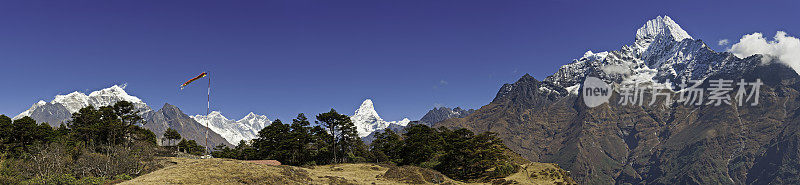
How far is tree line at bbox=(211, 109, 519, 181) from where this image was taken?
205ft

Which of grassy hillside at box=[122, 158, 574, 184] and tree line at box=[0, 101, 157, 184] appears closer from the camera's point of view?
grassy hillside at box=[122, 158, 574, 184]

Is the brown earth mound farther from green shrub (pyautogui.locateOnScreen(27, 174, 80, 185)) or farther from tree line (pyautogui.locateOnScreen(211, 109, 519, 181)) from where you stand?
green shrub (pyautogui.locateOnScreen(27, 174, 80, 185))

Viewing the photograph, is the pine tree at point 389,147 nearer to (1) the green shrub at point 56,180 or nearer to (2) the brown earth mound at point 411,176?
(2) the brown earth mound at point 411,176

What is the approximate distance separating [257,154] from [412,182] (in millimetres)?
70094

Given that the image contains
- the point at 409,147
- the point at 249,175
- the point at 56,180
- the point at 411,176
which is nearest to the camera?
the point at 56,180

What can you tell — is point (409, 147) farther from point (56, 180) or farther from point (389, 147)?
point (56, 180)

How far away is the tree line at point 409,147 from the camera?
62344mm

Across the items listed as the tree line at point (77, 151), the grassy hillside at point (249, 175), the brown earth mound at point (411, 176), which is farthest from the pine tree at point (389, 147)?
the tree line at point (77, 151)

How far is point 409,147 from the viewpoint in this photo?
79.1 metres

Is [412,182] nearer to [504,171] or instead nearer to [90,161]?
[504,171]

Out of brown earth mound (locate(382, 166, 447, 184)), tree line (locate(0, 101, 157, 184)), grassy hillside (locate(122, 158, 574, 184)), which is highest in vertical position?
tree line (locate(0, 101, 157, 184))

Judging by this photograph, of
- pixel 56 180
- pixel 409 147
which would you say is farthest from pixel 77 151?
pixel 409 147

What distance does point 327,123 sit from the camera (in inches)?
3039

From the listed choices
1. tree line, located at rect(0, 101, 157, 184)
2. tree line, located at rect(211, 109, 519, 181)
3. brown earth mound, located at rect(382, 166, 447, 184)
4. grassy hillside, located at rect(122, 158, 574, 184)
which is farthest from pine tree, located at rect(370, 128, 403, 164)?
tree line, located at rect(0, 101, 157, 184)
